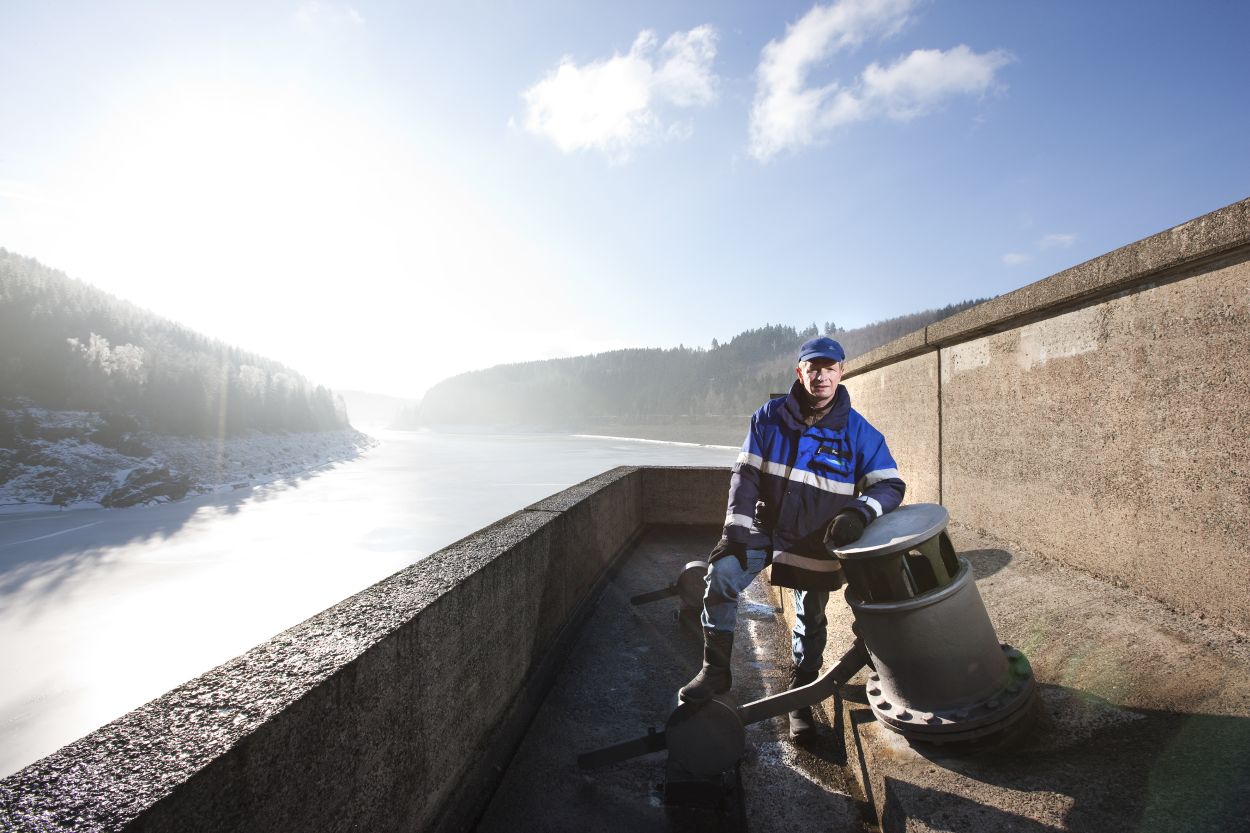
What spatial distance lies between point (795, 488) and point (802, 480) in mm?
51

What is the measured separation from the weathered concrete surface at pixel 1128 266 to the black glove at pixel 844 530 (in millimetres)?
1789

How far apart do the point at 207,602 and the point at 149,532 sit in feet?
78.1

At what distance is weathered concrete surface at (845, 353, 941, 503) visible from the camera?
179 inches

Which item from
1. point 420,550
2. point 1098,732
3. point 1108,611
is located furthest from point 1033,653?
point 420,550

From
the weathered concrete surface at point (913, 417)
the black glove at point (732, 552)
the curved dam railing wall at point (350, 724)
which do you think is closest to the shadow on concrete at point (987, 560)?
the weathered concrete surface at point (913, 417)

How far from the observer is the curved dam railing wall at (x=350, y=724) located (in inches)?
49.3

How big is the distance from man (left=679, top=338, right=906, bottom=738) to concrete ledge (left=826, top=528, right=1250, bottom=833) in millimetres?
756

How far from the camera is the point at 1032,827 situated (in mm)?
1709

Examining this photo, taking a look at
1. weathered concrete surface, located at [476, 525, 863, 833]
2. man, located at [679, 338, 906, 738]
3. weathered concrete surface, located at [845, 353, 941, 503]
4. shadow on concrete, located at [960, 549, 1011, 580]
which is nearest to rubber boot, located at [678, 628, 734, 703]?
man, located at [679, 338, 906, 738]

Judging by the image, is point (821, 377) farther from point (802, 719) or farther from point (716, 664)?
point (802, 719)

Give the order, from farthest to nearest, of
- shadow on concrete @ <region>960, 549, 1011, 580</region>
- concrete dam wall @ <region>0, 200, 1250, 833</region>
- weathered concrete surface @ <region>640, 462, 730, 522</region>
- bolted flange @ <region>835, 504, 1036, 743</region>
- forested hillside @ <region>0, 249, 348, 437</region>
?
forested hillside @ <region>0, 249, 348, 437</region> < weathered concrete surface @ <region>640, 462, 730, 522</region> < shadow on concrete @ <region>960, 549, 1011, 580</region> < bolted flange @ <region>835, 504, 1036, 743</region> < concrete dam wall @ <region>0, 200, 1250, 833</region>

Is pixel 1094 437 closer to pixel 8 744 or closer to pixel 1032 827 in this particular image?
pixel 1032 827

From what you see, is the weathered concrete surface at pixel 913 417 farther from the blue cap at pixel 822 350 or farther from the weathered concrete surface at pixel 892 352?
→ the blue cap at pixel 822 350

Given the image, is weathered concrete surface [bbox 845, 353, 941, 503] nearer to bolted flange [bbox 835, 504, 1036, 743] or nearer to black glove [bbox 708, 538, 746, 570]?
black glove [bbox 708, 538, 746, 570]
